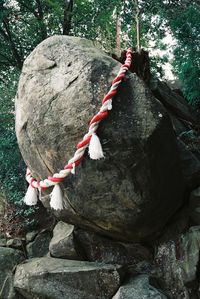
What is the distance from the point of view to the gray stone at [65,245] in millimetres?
4168

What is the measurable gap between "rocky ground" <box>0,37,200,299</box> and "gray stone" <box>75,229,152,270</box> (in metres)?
0.01

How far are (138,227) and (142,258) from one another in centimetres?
62

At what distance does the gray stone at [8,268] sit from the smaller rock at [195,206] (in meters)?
2.46

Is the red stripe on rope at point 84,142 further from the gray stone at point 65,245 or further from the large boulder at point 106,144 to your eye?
the gray stone at point 65,245

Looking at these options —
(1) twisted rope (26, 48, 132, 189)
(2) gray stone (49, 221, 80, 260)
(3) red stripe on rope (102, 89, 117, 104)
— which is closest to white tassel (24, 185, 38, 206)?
(1) twisted rope (26, 48, 132, 189)

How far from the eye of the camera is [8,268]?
14.2 feet

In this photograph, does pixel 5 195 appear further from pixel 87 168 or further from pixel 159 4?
pixel 159 4

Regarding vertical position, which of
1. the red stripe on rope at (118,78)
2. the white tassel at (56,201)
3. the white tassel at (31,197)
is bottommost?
the white tassel at (31,197)

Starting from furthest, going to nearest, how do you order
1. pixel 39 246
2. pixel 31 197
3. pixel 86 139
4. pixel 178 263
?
pixel 39 246
pixel 178 263
pixel 31 197
pixel 86 139

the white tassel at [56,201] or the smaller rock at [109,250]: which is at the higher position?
the white tassel at [56,201]

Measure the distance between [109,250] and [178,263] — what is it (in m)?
0.91

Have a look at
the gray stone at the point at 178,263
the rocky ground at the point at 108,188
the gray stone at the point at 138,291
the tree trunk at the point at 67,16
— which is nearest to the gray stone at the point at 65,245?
the rocky ground at the point at 108,188

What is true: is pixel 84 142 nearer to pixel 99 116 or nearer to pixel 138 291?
pixel 99 116

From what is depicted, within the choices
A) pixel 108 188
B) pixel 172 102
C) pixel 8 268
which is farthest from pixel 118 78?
pixel 8 268
